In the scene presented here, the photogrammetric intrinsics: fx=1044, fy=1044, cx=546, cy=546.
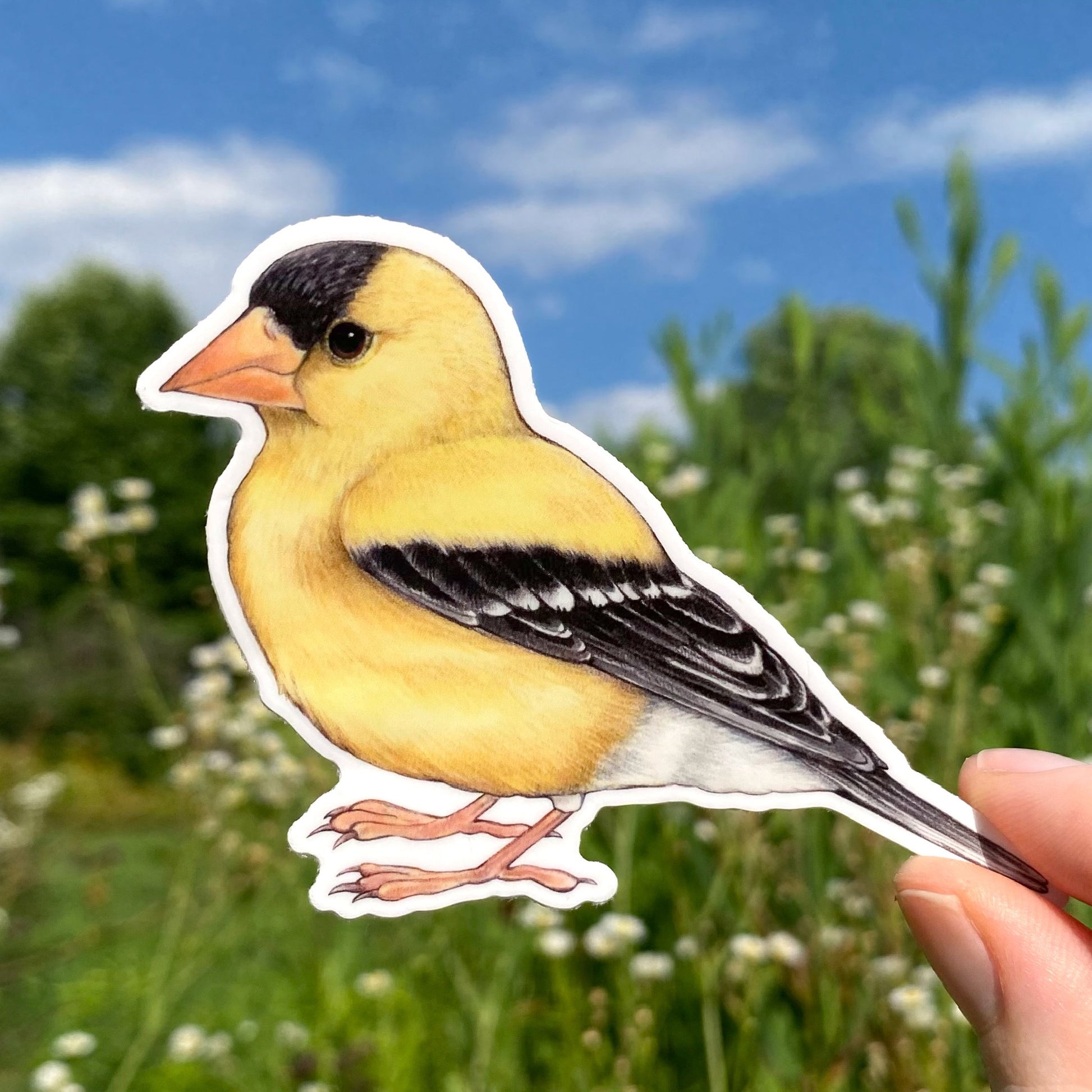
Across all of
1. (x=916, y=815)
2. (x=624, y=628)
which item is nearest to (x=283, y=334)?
(x=624, y=628)

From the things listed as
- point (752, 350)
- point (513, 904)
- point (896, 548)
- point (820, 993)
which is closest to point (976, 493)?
point (896, 548)

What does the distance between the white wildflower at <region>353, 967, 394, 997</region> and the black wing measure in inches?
51.1

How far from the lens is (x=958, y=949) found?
3.42 feet

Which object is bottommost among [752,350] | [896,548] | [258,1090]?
[258,1090]

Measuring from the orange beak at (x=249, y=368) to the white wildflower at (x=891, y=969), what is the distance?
1.35m

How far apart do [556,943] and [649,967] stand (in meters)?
0.17

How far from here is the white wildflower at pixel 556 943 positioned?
1725mm

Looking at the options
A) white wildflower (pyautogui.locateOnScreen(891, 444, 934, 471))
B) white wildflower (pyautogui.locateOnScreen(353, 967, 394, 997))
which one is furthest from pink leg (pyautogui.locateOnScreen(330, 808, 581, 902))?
white wildflower (pyautogui.locateOnScreen(891, 444, 934, 471))

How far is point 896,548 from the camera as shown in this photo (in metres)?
2.66

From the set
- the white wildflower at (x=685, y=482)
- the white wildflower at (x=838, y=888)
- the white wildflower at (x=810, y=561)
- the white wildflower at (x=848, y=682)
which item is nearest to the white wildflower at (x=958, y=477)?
the white wildflower at (x=810, y=561)

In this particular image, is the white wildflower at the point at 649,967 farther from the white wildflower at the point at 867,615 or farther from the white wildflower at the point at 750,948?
the white wildflower at the point at 867,615

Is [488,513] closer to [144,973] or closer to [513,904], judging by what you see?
[513,904]

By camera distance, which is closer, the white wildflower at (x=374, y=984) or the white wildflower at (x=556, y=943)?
the white wildflower at (x=556, y=943)

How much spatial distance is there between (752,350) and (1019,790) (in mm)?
9711
